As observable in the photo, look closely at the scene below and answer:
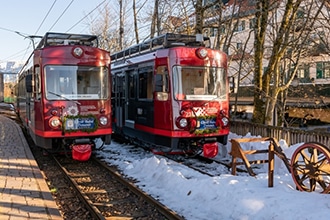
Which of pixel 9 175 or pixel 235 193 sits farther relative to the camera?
pixel 9 175

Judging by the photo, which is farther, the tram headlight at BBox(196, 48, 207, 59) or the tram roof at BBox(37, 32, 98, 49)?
the tram roof at BBox(37, 32, 98, 49)

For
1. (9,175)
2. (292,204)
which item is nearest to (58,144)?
(9,175)

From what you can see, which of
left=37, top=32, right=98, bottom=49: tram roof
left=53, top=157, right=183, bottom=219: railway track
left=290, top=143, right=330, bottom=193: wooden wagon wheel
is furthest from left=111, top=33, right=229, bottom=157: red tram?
left=290, top=143, right=330, bottom=193: wooden wagon wheel

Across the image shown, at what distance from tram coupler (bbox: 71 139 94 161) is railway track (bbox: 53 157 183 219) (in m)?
0.34

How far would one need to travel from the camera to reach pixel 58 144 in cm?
1022

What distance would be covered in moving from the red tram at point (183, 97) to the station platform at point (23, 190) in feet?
11.0

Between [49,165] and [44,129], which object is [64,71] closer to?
[44,129]

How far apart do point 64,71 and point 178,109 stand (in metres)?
3.06

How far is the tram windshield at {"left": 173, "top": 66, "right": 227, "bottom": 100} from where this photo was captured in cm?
981

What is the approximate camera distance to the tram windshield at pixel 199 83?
32.2ft

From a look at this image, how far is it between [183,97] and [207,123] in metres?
0.98

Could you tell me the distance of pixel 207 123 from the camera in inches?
398

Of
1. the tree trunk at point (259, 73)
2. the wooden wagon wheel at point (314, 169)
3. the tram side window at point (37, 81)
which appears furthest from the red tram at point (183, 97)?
the wooden wagon wheel at point (314, 169)

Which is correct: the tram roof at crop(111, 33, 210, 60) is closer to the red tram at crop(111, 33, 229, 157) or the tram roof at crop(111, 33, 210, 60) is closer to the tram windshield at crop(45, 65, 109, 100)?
the red tram at crop(111, 33, 229, 157)
